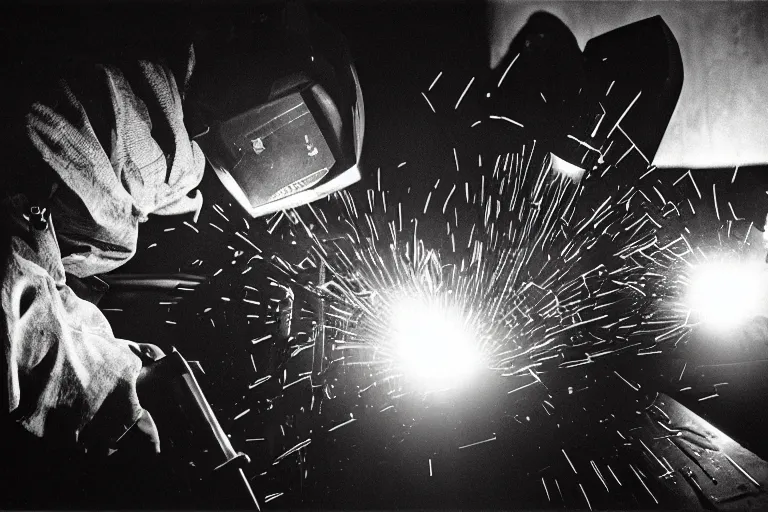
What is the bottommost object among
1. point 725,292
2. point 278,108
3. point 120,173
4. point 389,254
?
point 725,292

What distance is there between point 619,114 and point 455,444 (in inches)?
32.9

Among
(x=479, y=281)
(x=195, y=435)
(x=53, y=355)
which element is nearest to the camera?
(x=53, y=355)

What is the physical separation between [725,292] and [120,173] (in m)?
1.34

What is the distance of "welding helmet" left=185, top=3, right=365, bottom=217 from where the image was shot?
0.86 m

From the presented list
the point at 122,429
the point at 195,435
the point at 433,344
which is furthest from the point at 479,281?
the point at 122,429

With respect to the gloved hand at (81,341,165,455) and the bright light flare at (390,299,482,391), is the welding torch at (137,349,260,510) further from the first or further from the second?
the bright light flare at (390,299,482,391)

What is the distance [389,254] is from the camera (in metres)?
0.96

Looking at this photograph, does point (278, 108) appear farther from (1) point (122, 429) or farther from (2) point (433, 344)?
(1) point (122, 429)

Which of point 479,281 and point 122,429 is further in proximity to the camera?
point 479,281

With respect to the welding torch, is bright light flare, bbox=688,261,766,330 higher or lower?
higher

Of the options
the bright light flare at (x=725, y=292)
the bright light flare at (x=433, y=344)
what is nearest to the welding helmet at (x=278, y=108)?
the bright light flare at (x=433, y=344)

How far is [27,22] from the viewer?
0.87 m

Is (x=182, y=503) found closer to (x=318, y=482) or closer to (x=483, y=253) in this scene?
(x=318, y=482)

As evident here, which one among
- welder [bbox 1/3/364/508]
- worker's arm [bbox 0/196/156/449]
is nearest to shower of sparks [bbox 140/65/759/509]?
welder [bbox 1/3/364/508]
